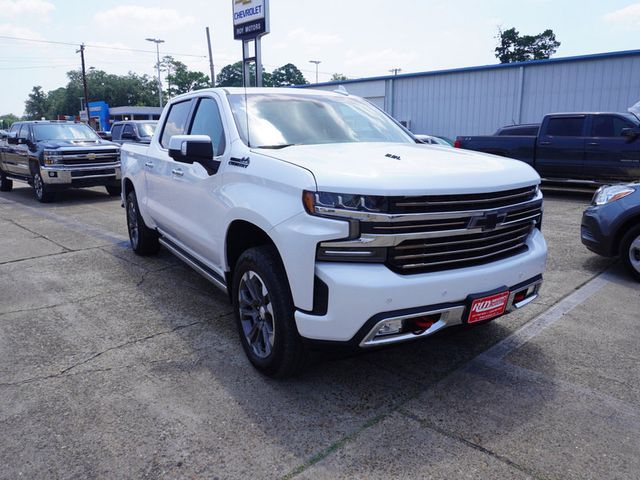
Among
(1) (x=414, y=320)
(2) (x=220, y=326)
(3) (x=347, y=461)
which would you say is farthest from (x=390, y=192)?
(2) (x=220, y=326)

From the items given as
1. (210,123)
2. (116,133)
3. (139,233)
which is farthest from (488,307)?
(116,133)

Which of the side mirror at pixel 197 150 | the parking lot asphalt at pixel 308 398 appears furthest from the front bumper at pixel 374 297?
the side mirror at pixel 197 150

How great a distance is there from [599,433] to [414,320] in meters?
1.16

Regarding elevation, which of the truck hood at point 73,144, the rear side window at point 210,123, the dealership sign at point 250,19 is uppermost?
the dealership sign at point 250,19

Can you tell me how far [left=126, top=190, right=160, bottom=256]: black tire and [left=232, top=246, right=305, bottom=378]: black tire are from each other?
123 inches

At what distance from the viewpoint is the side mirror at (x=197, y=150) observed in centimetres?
359

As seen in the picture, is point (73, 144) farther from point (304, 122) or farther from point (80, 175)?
point (304, 122)

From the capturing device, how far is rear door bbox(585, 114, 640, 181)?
11.4 m

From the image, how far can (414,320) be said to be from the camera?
111 inches

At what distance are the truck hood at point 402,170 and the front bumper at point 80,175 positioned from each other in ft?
Result: 32.9

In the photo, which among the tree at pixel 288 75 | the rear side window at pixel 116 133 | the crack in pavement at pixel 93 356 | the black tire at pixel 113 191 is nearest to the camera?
the crack in pavement at pixel 93 356

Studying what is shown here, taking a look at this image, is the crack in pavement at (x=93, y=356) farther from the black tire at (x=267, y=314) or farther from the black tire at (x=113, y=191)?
the black tire at (x=113, y=191)

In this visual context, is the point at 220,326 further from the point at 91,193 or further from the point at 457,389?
the point at 91,193

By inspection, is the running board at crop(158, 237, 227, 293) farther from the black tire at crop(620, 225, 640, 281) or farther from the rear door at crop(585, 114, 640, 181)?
the rear door at crop(585, 114, 640, 181)
